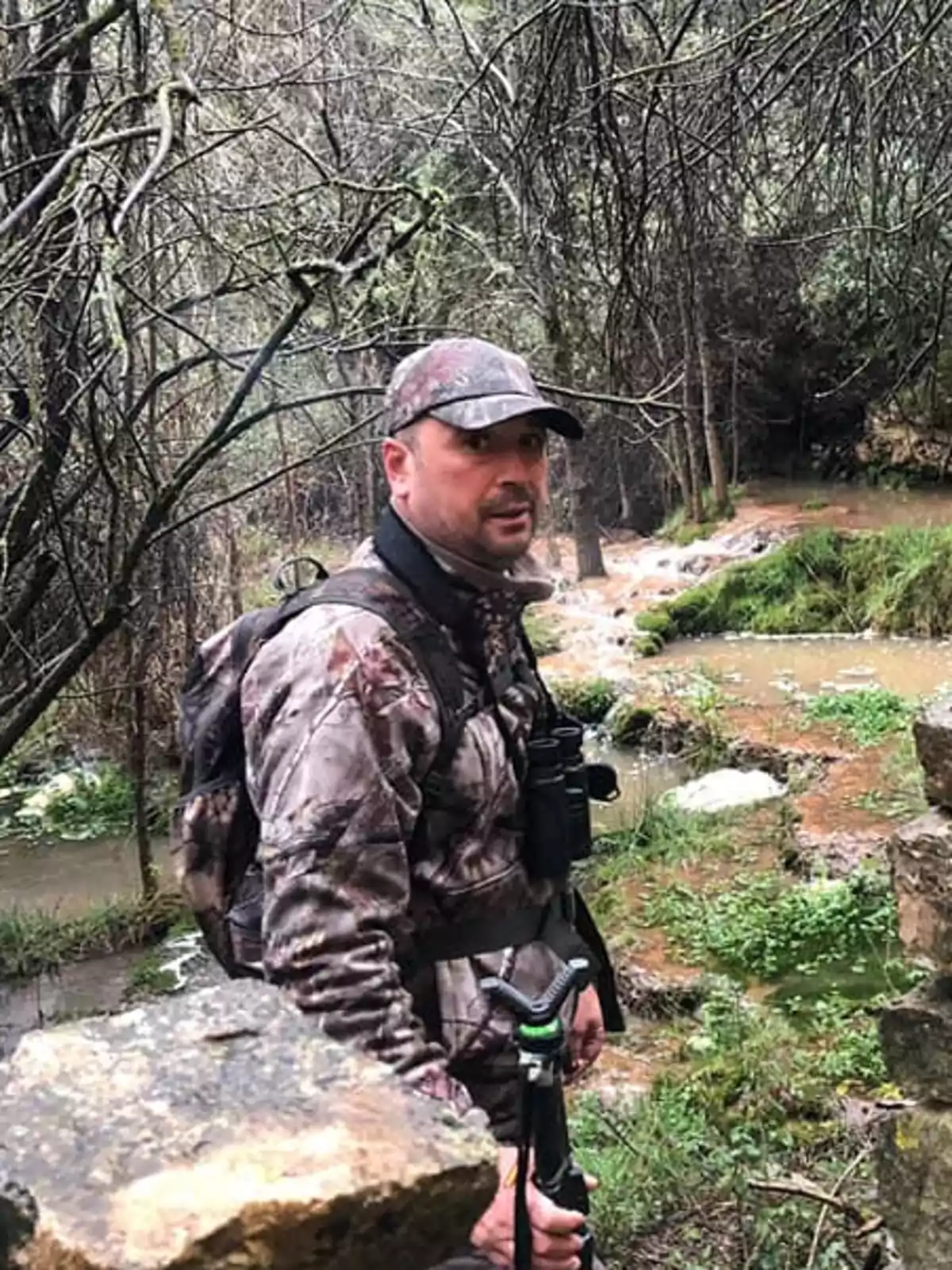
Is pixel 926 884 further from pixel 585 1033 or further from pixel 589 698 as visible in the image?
pixel 589 698

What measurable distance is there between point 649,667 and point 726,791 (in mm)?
4342

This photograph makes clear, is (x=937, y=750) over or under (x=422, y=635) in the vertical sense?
under

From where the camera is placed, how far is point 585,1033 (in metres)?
2.34

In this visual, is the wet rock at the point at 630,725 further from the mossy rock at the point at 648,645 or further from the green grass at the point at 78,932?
the green grass at the point at 78,932

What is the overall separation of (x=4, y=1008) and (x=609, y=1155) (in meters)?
4.73

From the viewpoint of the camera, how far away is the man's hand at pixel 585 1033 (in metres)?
2.31

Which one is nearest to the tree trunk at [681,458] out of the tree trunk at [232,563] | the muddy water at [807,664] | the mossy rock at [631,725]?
the muddy water at [807,664]

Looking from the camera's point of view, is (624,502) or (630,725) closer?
(630,725)

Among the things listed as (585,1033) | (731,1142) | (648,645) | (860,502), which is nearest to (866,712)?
(648,645)

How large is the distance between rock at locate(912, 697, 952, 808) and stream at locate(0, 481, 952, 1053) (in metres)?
5.89

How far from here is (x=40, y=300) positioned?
4527mm

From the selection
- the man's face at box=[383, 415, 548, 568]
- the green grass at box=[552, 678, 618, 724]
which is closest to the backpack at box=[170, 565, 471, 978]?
the man's face at box=[383, 415, 548, 568]

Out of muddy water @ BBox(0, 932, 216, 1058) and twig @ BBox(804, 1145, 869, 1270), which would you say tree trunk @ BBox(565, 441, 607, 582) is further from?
twig @ BBox(804, 1145, 869, 1270)

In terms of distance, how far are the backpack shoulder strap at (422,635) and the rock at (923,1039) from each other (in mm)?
1321
